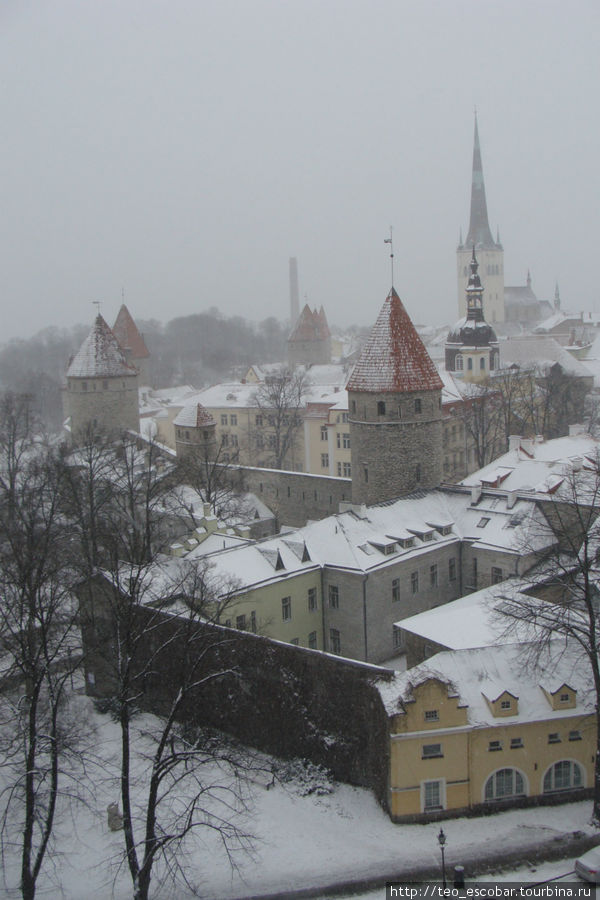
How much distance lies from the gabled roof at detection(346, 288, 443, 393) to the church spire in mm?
74214

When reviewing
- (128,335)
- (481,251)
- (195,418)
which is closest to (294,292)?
(481,251)

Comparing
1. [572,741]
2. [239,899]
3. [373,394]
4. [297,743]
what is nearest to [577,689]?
[572,741]

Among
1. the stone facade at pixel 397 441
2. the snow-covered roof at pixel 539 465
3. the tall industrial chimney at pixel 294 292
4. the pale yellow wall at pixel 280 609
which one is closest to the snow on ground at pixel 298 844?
the pale yellow wall at pixel 280 609

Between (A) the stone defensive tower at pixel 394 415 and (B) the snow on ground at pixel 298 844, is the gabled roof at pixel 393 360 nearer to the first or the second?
(A) the stone defensive tower at pixel 394 415

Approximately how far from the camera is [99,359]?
4906cm

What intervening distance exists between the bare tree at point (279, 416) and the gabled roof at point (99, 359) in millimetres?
8573

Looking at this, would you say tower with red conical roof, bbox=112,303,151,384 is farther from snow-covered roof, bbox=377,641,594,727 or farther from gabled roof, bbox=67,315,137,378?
snow-covered roof, bbox=377,641,594,727

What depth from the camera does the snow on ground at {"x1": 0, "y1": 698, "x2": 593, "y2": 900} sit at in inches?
730

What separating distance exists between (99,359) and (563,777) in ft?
115

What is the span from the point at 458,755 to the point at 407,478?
13.5 meters

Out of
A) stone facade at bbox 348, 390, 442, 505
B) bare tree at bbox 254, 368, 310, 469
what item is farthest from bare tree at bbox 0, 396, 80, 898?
bare tree at bbox 254, 368, 310, 469

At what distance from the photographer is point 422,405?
32.4 m

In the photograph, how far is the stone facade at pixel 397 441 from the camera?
3238 centimetres

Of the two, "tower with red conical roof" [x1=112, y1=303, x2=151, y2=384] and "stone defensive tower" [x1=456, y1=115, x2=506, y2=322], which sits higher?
"stone defensive tower" [x1=456, y1=115, x2=506, y2=322]
